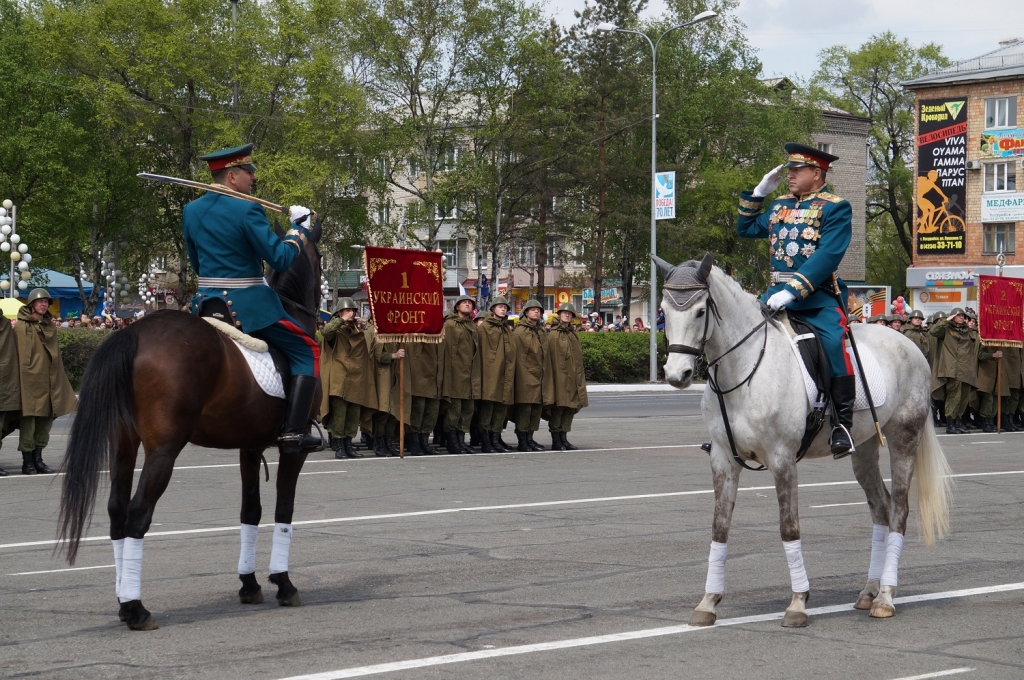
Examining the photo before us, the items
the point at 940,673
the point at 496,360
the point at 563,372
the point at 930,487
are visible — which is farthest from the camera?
the point at 563,372

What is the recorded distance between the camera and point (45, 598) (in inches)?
319

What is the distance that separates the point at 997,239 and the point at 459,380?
193 feet

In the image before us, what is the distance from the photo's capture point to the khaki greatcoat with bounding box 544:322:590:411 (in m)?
20.4

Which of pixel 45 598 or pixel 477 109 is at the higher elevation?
pixel 477 109

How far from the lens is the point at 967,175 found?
71.3 metres

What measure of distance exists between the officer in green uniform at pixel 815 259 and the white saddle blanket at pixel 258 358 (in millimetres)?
3038

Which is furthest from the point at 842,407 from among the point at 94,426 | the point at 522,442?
the point at 522,442

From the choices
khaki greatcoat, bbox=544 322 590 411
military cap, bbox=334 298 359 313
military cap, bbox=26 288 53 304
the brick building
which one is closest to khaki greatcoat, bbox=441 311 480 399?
khaki greatcoat, bbox=544 322 590 411

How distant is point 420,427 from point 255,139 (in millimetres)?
39006

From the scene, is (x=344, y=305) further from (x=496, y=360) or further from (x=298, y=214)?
(x=298, y=214)

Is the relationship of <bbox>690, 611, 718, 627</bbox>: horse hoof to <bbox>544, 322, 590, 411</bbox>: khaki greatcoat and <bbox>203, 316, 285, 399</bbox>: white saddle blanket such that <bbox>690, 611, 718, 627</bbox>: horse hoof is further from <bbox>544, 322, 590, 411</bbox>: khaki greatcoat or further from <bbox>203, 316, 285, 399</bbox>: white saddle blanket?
<bbox>544, 322, 590, 411</bbox>: khaki greatcoat

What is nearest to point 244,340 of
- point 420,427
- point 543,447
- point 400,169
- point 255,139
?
point 420,427

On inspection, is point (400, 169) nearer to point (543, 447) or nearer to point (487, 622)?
point (543, 447)

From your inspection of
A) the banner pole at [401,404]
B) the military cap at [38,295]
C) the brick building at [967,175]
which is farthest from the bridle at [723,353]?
the brick building at [967,175]
